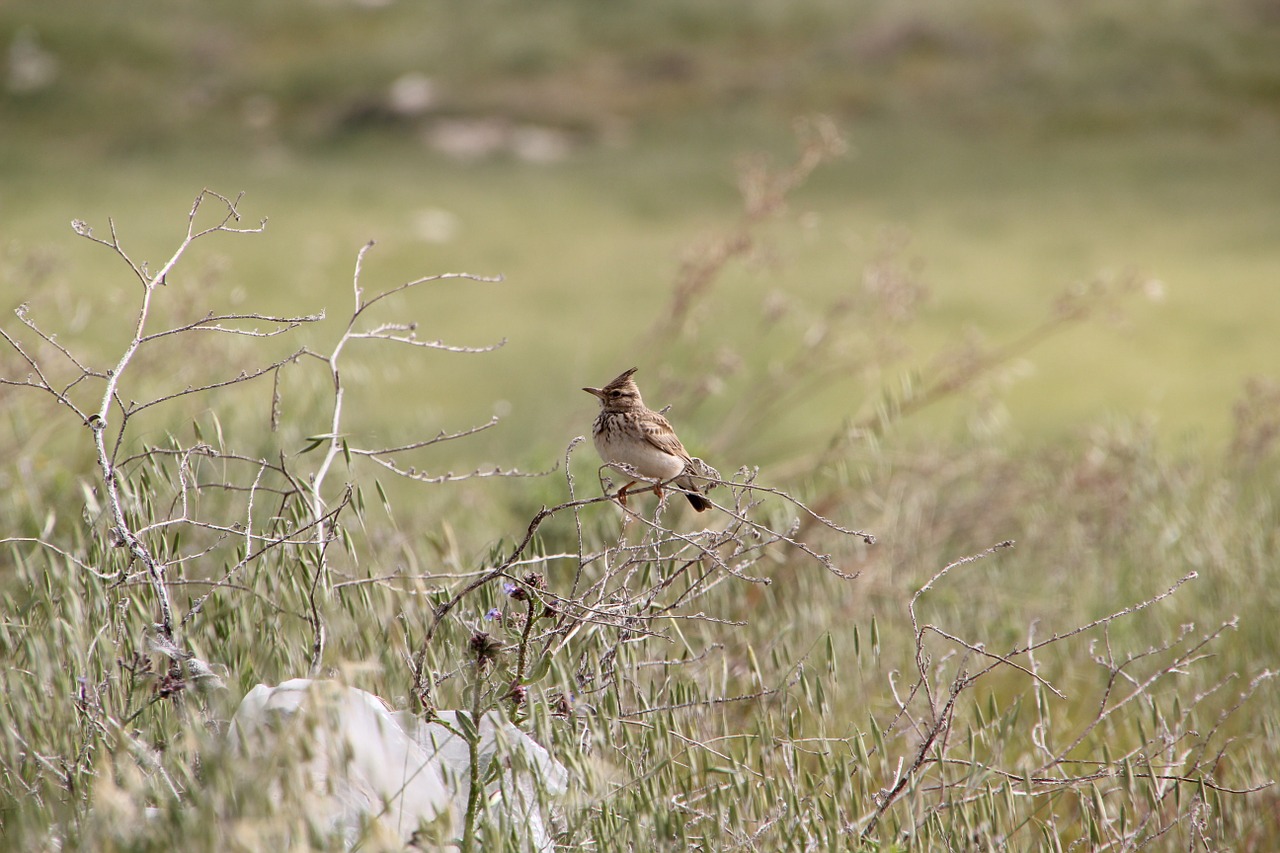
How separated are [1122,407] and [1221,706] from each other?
5408 mm

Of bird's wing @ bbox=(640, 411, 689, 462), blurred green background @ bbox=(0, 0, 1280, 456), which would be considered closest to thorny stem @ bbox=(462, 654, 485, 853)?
bird's wing @ bbox=(640, 411, 689, 462)

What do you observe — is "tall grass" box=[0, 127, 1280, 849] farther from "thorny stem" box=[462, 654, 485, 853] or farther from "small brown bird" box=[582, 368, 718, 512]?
"small brown bird" box=[582, 368, 718, 512]

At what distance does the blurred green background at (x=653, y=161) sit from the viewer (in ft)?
42.6

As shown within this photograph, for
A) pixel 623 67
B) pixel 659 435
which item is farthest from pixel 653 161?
pixel 659 435

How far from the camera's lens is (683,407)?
28.8 ft

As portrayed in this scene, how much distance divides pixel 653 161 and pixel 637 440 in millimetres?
13001

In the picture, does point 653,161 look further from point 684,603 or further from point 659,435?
point 684,603

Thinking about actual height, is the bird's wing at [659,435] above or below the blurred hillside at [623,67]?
below

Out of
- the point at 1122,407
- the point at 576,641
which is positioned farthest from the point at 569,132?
the point at 576,641

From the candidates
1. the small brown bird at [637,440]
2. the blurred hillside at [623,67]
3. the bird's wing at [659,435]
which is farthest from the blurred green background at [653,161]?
the bird's wing at [659,435]

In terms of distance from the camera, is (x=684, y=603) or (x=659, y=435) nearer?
(x=684, y=603)

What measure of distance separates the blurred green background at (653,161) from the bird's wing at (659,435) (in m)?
5.51

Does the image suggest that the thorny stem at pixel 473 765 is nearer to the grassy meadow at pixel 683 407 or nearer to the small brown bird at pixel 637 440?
the grassy meadow at pixel 683 407

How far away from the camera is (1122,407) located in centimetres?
1156
